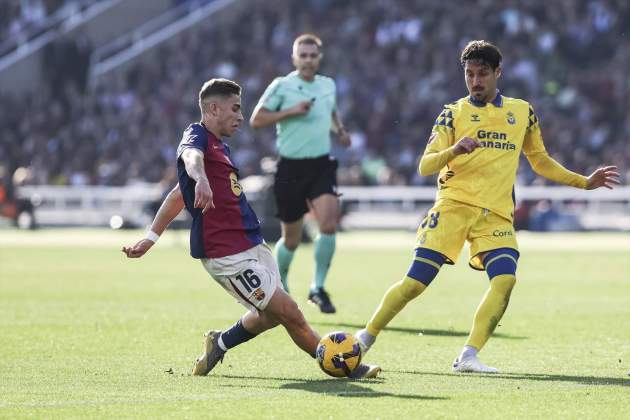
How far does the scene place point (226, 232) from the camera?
8547mm

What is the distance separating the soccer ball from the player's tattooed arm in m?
1.12

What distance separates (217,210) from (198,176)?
646mm

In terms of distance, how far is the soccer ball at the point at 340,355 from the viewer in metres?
8.51

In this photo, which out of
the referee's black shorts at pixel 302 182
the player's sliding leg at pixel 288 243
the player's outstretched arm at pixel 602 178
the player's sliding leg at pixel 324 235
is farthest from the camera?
the player's sliding leg at pixel 288 243

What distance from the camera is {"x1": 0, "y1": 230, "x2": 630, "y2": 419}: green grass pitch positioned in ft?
24.5

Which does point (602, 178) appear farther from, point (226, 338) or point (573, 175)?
point (226, 338)

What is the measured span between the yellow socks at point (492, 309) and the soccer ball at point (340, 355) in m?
0.90

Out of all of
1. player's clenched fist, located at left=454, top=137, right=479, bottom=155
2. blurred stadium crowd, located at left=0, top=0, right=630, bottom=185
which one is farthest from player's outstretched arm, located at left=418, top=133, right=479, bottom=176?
blurred stadium crowd, located at left=0, top=0, right=630, bottom=185

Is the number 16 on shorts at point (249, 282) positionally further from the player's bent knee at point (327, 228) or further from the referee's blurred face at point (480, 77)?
the player's bent knee at point (327, 228)

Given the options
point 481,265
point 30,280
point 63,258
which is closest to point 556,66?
point 63,258

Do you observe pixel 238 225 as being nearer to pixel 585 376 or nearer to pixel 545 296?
pixel 585 376

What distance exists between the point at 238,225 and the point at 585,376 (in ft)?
7.71

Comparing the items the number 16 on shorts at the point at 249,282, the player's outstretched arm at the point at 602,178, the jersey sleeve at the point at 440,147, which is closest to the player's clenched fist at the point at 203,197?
the number 16 on shorts at the point at 249,282

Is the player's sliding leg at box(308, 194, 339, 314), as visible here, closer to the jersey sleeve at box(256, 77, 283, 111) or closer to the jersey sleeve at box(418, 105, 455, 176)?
the jersey sleeve at box(256, 77, 283, 111)
